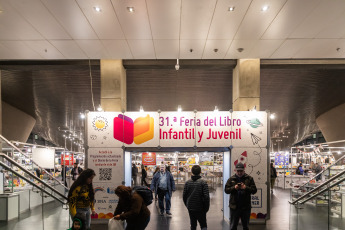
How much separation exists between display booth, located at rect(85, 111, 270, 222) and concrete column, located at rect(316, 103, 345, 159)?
1343 centimetres

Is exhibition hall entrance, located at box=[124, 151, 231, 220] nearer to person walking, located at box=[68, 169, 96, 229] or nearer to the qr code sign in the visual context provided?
the qr code sign

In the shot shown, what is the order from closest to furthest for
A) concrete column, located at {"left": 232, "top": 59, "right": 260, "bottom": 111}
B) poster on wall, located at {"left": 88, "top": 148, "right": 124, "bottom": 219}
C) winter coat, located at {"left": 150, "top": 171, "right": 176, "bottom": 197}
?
poster on wall, located at {"left": 88, "top": 148, "right": 124, "bottom": 219}, concrete column, located at {"left": 232, "top": 59, "right": 260, "bottom": 111}, winter coat, located at {"left": 150, "top": 171, "right": 176, "bottom": 197}

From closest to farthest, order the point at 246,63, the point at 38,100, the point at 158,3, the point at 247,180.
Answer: the point at 158,3 → the point at 247,180 → the point at 246,63 → the point at 38,100

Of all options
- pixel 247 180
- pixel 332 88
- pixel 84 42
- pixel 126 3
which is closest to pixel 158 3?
pixel 126 3

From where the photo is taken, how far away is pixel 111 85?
812cm

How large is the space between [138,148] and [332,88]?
1015 centimetres

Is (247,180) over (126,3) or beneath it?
beneath

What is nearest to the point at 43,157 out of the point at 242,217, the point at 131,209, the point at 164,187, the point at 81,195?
the point at 164,187

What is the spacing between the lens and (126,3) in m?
4.88

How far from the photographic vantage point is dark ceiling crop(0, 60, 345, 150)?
28.7ft

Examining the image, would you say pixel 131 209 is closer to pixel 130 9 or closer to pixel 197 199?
pixel 197 199

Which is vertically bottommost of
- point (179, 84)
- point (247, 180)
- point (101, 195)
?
point (101, 195)

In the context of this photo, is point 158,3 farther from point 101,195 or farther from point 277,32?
point 101,195

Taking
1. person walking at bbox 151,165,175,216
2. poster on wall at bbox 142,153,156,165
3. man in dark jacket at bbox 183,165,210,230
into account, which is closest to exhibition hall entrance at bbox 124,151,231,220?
poster on wall at bbox 142,153,156,165
